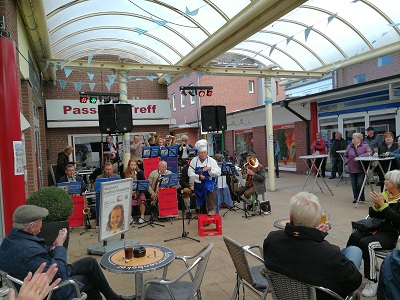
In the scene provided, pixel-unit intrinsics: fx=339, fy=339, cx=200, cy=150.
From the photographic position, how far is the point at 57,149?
12.1 metres

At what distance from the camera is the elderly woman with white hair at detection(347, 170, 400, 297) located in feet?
11.0

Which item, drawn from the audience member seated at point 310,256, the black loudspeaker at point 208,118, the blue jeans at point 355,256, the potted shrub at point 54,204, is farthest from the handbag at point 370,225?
the black loudspeaker at point 208,118

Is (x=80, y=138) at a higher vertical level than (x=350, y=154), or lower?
higher

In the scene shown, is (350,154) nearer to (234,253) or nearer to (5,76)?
(234,253)

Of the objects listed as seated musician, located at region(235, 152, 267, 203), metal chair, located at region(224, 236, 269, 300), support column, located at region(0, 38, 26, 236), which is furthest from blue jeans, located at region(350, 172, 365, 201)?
support column, located at region(0, 38, 26, 236)

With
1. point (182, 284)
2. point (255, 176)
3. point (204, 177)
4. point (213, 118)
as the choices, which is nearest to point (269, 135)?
point (213, 118)

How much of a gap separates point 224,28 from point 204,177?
2.99 metres

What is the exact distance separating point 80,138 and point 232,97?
14201 mm

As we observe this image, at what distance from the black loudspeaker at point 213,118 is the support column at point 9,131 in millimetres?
5092

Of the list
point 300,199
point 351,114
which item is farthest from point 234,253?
point 351,114

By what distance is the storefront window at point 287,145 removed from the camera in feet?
49.4

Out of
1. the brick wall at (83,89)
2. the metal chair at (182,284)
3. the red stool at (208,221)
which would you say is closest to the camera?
the metal chair at (182,284)

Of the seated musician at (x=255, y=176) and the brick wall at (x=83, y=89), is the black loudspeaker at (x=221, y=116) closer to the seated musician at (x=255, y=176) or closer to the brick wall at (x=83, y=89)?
the seated musician at (x=255, y=176)

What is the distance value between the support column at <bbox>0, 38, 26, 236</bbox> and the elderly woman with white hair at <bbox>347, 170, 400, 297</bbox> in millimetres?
3989
